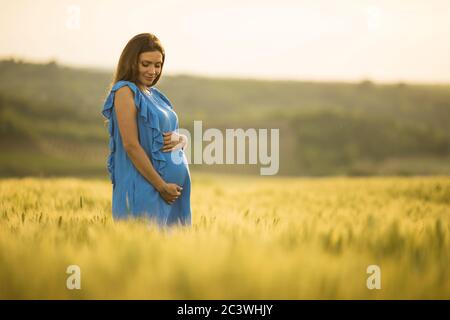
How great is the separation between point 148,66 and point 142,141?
48cm

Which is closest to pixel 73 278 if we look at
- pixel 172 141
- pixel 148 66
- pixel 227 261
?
pixel 227 261

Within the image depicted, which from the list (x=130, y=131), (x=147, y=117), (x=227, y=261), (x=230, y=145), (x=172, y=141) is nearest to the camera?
(x=227, y=261)

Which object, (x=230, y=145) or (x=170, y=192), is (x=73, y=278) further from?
(x=230, y=145)

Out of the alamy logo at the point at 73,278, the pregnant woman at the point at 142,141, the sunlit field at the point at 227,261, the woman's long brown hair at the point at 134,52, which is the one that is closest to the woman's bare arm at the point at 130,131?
the pregnant woman at the point at 142,141

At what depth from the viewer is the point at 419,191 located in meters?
6.57

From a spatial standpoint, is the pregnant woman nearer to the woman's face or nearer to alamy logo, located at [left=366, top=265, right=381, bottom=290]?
the woman's face

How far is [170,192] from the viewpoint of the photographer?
3072mm

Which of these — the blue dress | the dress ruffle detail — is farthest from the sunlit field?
the dress ruffle detail

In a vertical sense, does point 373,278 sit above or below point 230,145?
below

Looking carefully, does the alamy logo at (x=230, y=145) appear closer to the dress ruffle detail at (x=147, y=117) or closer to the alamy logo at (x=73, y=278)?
the dress ruffle detail at (x=147, y=117)

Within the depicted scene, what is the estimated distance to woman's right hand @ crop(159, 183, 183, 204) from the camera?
10.0 ft

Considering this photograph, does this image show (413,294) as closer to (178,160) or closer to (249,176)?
(178,160)

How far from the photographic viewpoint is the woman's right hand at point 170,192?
3.06 meters

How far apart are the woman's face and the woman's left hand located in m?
0.37
